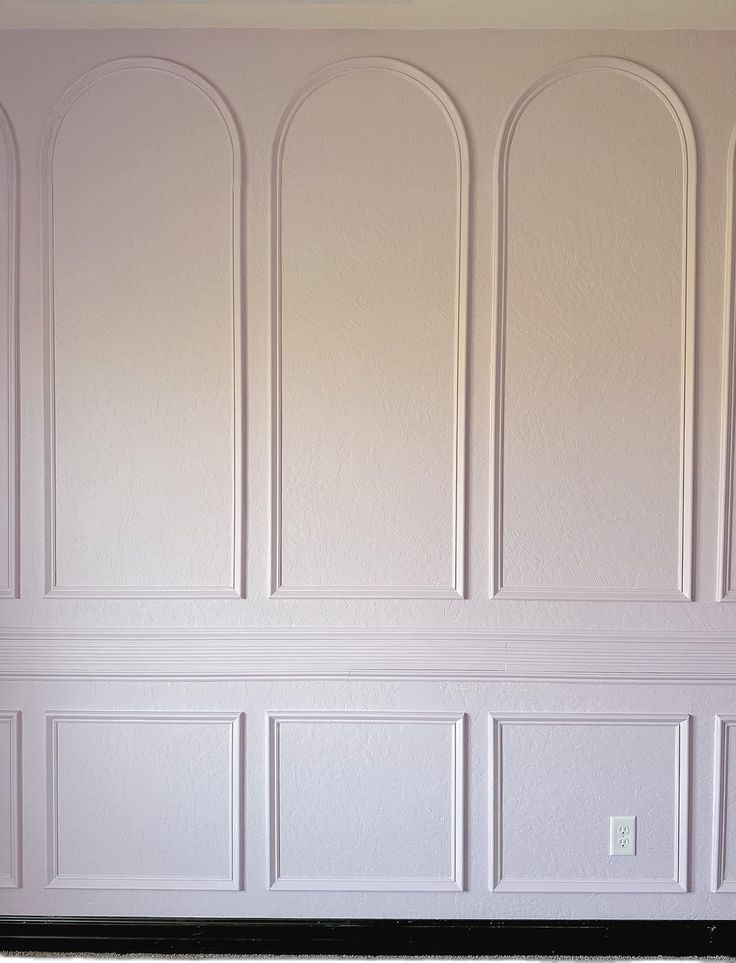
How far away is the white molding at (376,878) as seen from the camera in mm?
2432

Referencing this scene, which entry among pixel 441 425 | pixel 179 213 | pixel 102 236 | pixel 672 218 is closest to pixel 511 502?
pixel 441 425

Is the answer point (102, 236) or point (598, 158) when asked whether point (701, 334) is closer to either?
point (598, 158)

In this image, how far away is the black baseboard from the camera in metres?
2.40

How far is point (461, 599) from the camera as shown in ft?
7.97

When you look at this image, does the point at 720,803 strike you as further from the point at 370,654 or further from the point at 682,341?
the point at 682,341

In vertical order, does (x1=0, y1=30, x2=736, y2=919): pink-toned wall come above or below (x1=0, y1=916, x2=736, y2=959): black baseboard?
above

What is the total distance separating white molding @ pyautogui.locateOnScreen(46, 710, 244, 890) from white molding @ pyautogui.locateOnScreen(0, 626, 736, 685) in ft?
0.41

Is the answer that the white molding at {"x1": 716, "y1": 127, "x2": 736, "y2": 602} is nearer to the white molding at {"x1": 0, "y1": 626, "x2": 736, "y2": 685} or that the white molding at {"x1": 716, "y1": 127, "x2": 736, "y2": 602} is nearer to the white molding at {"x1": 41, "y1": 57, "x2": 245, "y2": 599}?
the white molding at {"x1": 0, "y1": 626, "x2": 736, "y2": 685}

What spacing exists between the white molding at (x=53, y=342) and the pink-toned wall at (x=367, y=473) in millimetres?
10

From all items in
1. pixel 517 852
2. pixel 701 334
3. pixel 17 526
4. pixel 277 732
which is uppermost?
pixel 701 334

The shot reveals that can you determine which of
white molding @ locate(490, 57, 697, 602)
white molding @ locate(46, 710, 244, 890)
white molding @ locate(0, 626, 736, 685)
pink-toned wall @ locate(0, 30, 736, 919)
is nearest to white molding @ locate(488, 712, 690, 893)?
pink-toned wall @ locate(0, 30, 736, 919)

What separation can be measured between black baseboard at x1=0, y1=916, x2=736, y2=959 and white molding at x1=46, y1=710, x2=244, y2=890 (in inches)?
4.5

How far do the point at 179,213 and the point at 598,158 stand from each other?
1.31m

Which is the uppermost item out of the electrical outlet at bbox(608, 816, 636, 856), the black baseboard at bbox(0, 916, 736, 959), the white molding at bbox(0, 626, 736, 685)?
the white molding at bbox(0, 626, 736, 685)
